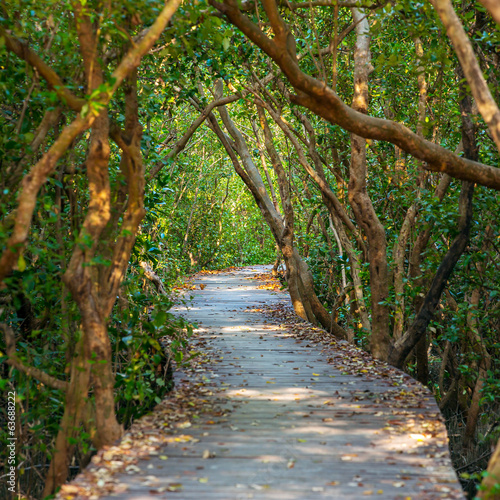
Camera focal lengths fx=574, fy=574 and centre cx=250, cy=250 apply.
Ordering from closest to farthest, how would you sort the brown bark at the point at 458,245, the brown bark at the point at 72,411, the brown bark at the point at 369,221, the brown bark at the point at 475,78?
the brown bark at the point at 475,78
the brown bark at the point at 72,411
the brown bark at the point at 458,245
the brown bark at the point at 369,221

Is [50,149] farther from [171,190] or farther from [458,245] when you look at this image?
[458,245]

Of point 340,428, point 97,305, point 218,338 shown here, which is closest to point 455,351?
point 218,338

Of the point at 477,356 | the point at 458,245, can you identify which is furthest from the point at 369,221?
the point at 477,356

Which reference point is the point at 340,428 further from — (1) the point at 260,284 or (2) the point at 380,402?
(1) the point at 260,284

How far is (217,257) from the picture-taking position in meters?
27.8

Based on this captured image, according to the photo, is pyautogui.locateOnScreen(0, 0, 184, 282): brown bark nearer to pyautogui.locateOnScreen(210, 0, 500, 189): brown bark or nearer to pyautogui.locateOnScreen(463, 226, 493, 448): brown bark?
pyautogui.locateOnScreen(210, 0, 500, 189): brown bark

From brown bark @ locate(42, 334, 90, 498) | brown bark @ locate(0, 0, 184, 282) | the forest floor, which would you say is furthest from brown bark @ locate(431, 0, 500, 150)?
brown bark @ locate(42, 334, 90, 498)

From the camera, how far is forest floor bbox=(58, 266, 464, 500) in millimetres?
3729

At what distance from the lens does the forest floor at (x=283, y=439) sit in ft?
12.2

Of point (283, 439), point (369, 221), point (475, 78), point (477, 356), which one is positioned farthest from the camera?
point (369, 221)

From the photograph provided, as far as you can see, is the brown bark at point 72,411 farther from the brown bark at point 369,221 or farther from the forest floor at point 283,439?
the brown bark at point 369,221

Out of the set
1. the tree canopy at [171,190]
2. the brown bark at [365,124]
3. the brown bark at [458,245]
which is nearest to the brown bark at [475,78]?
the tree canopy at [171,190]

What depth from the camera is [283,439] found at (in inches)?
183

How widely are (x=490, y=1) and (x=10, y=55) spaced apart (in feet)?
14.2
